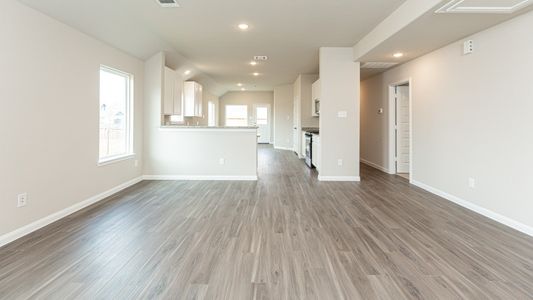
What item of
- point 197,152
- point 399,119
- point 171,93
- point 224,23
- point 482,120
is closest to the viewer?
point 482,120

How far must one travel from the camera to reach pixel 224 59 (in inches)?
256

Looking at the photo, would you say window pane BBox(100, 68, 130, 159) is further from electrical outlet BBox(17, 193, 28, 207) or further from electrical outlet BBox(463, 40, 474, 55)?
electrical outlet BBox(463, 40, 474, 55)

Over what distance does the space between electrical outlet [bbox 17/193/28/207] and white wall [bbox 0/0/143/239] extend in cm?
4

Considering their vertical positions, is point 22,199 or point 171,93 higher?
point 171,93

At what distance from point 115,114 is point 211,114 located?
7.42 meters

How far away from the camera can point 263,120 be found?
13844mm

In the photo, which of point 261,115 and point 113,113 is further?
point 261,115

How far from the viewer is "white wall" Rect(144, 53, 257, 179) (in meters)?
5.60

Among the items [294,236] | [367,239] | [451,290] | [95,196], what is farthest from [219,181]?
[451,290]

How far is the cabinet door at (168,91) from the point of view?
566cm

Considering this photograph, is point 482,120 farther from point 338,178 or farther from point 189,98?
point 189,98

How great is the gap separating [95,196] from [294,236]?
300 cm

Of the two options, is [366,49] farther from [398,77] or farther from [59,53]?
[59,53]

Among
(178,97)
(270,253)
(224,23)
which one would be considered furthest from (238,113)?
(270,253)
